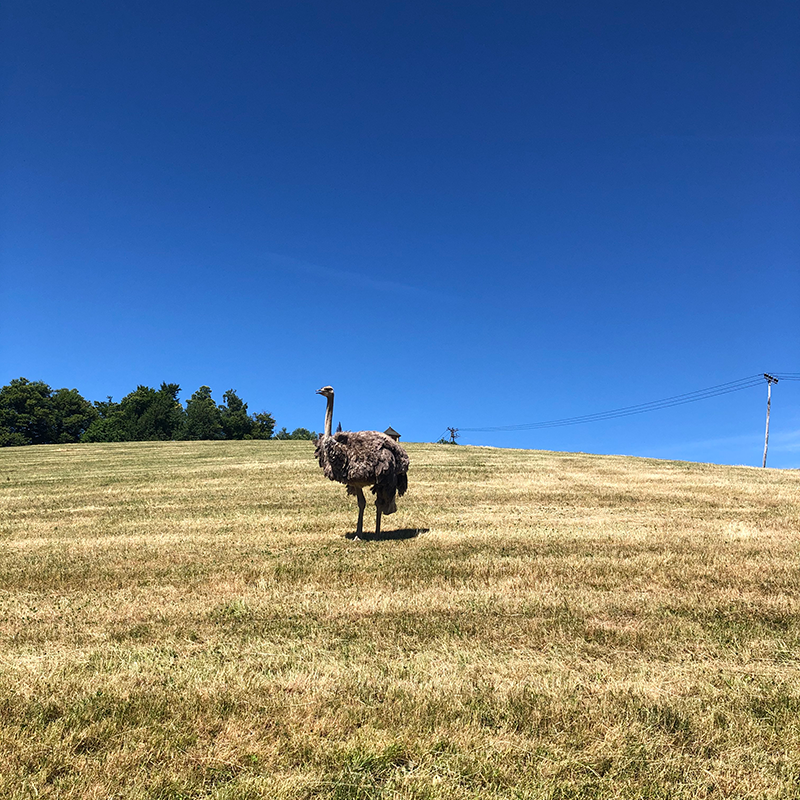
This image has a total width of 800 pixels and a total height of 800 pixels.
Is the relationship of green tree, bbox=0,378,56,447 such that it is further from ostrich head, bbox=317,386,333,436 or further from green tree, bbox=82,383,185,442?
ostrich head, bbox=317,386,333,436

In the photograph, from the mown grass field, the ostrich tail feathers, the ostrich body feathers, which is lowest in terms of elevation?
the mown grass field

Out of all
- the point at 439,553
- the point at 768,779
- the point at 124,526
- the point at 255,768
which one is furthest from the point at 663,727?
the point at 124,526

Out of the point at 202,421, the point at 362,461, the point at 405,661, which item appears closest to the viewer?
the point at 405,661

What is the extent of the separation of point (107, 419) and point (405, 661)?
84.7 metres

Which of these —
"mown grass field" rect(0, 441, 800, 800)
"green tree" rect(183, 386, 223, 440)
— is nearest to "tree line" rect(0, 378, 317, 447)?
"green tree" rect(183, 386, 223, 440)

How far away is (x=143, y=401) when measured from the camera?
80.1 meters

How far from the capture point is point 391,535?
11.4 meters

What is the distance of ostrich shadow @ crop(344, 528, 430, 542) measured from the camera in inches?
431

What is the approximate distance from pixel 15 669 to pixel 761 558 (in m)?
10.4

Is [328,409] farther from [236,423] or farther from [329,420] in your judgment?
[236,423]

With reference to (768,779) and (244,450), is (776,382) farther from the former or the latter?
(768,779)

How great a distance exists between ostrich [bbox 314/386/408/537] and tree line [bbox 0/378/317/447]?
236 feet

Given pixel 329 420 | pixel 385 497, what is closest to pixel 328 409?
pixel 329 420

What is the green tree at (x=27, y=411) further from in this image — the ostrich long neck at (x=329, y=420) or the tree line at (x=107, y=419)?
the ostrich long neck at (x=329, y=420)
